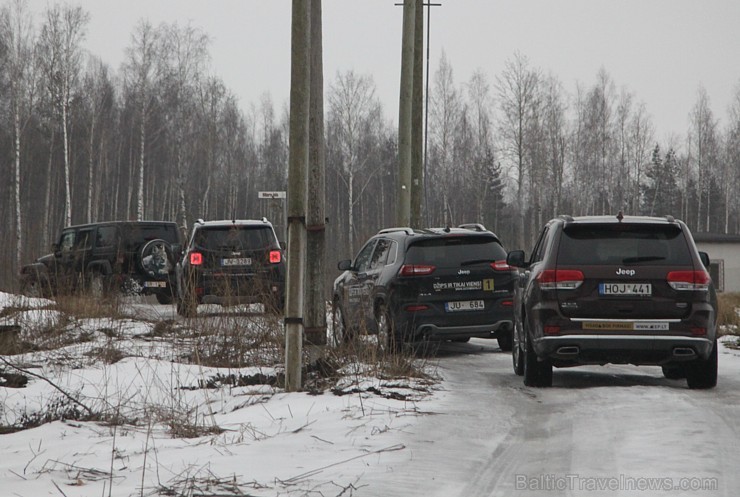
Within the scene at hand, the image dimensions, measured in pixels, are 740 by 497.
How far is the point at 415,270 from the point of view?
13172mm

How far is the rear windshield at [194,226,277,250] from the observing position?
59.2 feet

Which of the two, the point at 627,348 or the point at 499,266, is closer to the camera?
the point at 627,348

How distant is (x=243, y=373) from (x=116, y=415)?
227cm

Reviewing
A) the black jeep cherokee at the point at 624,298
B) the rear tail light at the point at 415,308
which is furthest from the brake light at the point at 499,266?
the black jeep cherokee at the point at 624,298

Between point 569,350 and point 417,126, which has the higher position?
point 417,126

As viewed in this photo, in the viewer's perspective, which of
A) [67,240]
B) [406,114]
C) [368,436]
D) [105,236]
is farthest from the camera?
[67,240]

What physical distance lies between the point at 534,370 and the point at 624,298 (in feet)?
3.95

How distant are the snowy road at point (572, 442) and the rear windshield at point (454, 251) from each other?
3023 mm

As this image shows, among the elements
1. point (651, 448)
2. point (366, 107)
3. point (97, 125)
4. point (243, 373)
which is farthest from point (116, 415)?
point (366, 107)

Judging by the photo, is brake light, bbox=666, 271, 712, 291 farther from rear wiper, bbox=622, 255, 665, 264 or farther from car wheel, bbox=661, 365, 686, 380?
car wheel, bbox=661, 365, 686, 380

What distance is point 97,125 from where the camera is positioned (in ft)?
204

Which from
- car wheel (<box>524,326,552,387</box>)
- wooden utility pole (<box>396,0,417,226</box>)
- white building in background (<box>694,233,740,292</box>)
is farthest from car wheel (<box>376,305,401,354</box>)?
white building in background (<box>694,233,740,292</box>)

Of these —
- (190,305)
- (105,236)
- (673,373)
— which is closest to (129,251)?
(105,236)

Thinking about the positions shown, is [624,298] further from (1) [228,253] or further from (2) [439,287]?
(1) [228,253]
